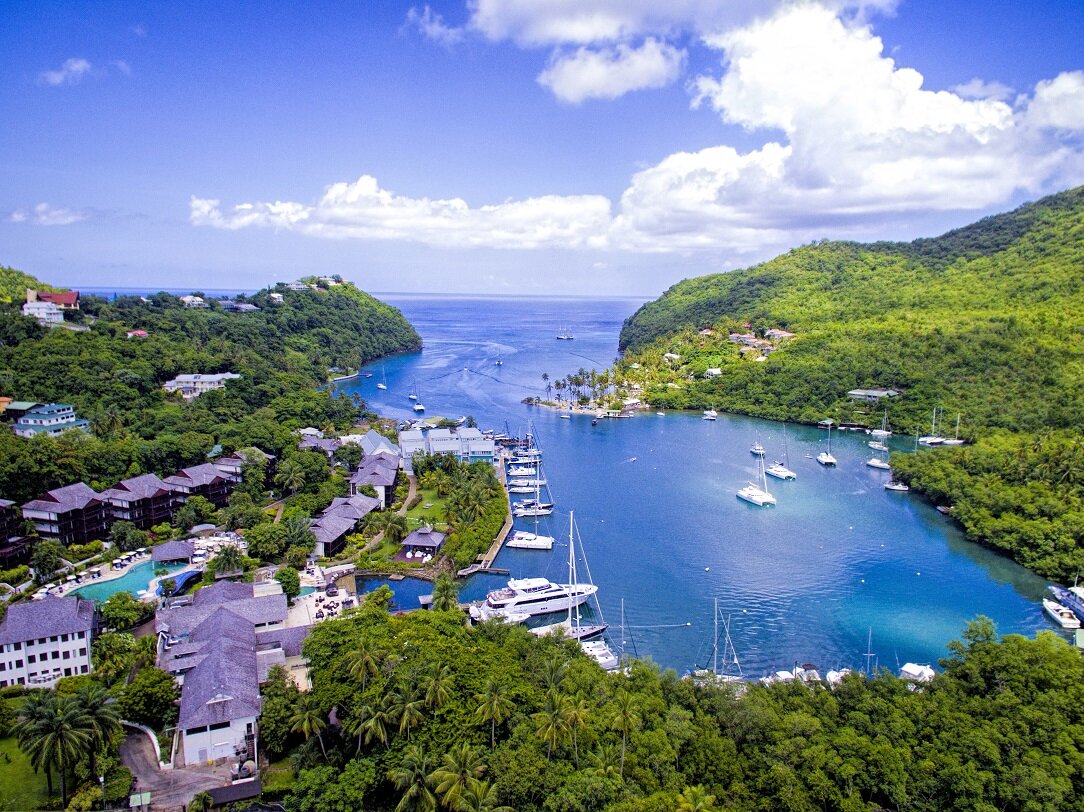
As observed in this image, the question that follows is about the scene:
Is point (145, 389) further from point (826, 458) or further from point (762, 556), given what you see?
point (826, 458)

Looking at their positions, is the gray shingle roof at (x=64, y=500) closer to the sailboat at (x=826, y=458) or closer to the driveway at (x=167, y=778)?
the driveway at (x=167, y=778)

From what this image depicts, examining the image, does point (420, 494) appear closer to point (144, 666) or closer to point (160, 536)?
point (160, 536)

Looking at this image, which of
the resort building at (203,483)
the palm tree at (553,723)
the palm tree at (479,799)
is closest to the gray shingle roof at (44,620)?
the resort building at (203,483)

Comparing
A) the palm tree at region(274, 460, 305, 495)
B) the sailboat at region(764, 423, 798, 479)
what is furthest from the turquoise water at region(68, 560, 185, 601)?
the sailboat at region(764, 423, 798, 479)

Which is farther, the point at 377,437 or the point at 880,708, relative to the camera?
→ the point at 377,437

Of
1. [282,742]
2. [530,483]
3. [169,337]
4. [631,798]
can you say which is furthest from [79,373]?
[631,798]

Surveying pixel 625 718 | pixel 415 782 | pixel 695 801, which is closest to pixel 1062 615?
pixel 695 801
